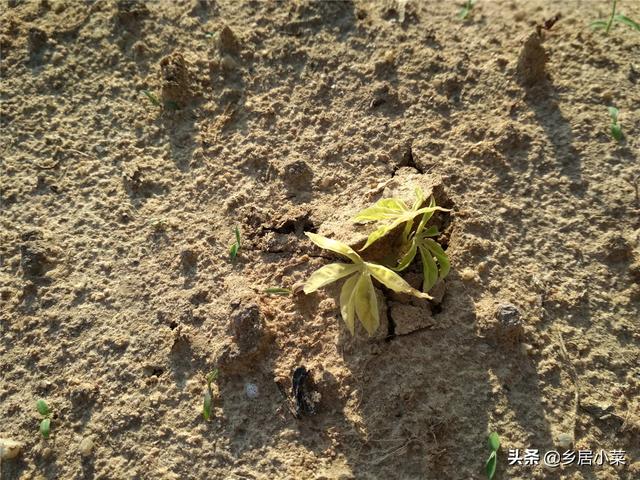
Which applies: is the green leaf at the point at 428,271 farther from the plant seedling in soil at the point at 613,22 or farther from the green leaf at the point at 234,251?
the plant seedling in soil at the point at 613,22

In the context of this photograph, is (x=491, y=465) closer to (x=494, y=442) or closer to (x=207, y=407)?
(x=494, y=442)

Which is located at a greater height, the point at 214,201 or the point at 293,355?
the point at 214,201

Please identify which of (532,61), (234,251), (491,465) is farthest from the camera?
(532,61)

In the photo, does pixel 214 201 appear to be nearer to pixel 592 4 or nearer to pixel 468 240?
pixel 468 240

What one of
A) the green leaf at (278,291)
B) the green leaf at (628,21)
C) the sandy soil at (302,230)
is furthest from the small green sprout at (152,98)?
the green leaf at (628,21)

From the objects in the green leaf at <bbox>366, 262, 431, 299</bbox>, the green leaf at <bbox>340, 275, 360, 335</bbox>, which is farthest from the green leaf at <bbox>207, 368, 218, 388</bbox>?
the green leaf at <bbox>366, 262, 431, 299</bbox>

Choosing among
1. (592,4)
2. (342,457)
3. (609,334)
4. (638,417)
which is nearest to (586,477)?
(638,417)

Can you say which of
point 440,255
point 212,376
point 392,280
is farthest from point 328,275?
point 212,376

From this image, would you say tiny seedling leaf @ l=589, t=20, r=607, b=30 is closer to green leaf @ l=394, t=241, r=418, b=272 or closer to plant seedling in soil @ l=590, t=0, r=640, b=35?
plant seedling in soil @ l=590, t=0, r=640, b=35
